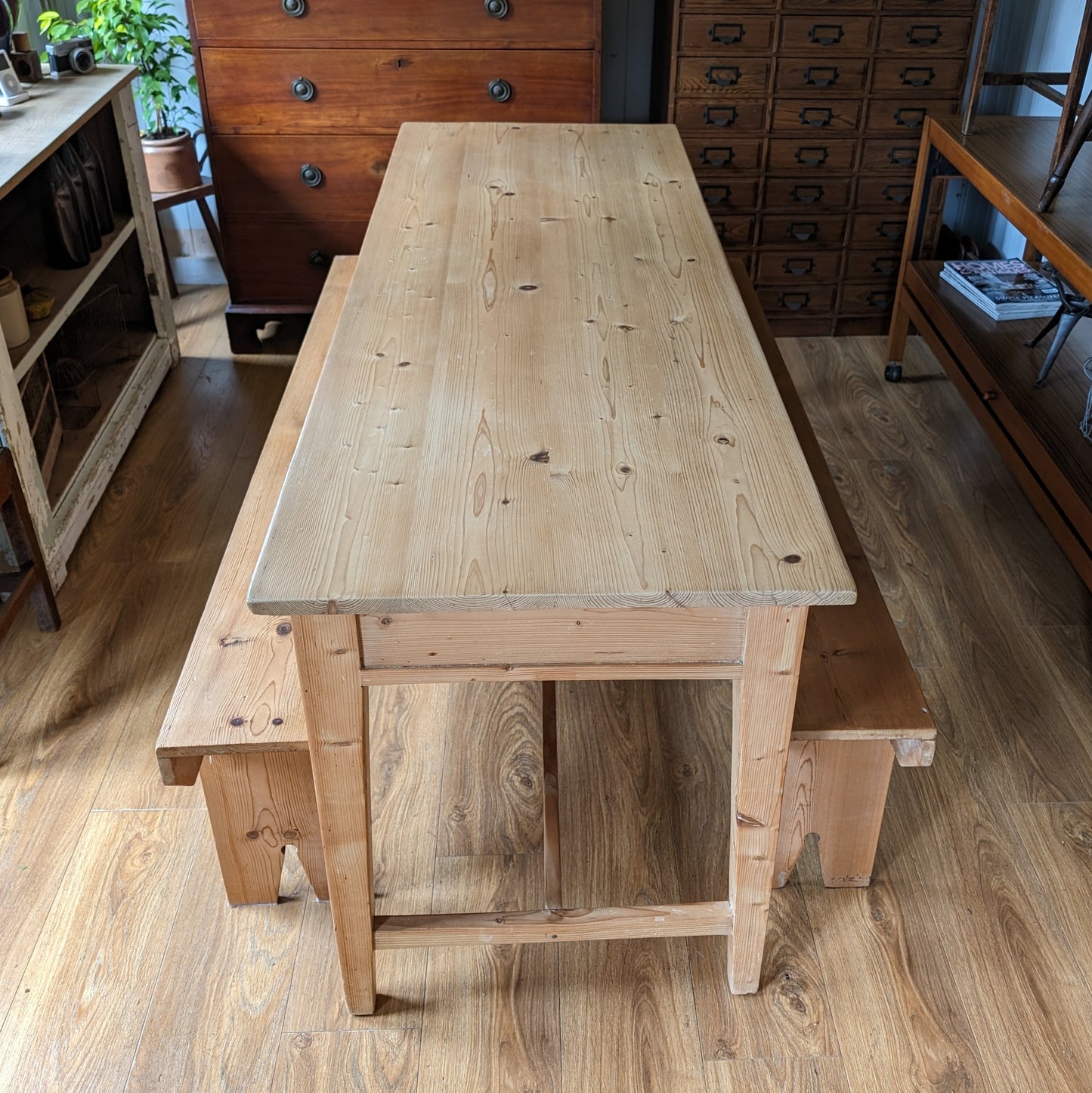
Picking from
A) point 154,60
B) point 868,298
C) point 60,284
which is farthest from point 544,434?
point 154,60

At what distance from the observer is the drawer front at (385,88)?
10.2ft

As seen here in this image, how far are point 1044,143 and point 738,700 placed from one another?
210cm

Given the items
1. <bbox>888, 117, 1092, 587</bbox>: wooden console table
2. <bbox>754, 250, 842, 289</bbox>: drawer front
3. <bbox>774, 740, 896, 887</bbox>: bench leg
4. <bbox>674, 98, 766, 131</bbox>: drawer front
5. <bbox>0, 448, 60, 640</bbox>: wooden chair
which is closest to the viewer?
<bbox>774, 740, 896, 887</bbox>: bench leg

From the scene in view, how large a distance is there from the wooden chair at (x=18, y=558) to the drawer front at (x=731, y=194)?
209 cm

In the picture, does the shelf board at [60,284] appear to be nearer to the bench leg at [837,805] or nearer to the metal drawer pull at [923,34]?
the bench leg at [837,805]

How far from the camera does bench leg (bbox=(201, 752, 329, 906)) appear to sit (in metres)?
1.64

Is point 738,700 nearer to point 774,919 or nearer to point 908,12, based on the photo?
point 774,919

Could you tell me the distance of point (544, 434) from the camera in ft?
4.81

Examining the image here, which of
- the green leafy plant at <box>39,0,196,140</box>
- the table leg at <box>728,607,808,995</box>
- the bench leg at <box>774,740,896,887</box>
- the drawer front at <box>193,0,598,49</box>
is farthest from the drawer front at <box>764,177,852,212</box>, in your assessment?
the table leg at <box>728,607,808,995</box>

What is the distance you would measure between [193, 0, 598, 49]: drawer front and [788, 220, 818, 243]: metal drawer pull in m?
0.81

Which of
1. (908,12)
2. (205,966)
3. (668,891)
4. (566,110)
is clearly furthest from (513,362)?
(908,12)

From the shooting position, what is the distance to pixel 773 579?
1221 millimetres

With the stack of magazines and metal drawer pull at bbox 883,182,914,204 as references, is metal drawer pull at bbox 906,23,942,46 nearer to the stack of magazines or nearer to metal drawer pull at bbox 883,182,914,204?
metal drawer pull at bbox 883,182,914,204

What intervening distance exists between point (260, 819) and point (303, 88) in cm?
220
